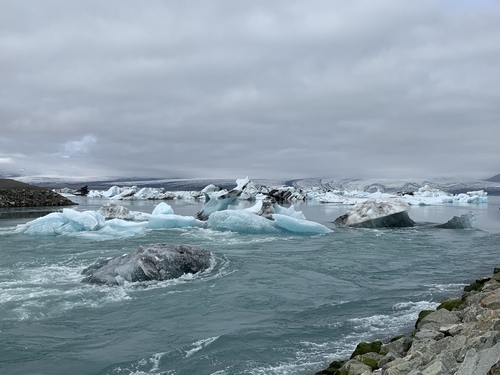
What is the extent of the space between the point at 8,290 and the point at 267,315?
4.93 metres

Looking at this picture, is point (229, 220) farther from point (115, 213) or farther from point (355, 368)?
point (355, 368)

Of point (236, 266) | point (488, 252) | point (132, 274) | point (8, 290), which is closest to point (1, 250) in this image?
point (8, 290)

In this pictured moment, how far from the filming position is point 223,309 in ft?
22.7

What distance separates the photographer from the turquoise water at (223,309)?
5074 millimetres

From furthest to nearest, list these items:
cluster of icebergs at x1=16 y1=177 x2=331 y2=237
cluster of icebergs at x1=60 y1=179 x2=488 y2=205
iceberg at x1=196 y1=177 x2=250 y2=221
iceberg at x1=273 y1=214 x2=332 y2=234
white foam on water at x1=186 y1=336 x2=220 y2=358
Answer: cluster of icebergs at x1=60 y1=179 x2=488 y2=205 → iceberg at x1=196 y1=177 x2=250 y2=221 → iceberg at x1=273 y1=214 x2=332 y2=234 → cluster of icebergs at x1=16 y1=177 x2=331 y2=237 → white foam on water at x1=186 y1=336 x2=220 y2=358

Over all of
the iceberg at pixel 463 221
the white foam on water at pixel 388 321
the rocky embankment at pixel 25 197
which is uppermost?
the rocky embankment at pixel 25 197

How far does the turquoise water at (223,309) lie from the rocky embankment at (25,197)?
25066 millimetres

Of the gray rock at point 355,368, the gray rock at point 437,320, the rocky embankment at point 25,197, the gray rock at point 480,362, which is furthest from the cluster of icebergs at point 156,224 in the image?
the rocky embankment at point 25,197

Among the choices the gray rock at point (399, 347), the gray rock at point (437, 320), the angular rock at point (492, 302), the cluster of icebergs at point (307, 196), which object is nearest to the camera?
the gray rock at point (399, 347)

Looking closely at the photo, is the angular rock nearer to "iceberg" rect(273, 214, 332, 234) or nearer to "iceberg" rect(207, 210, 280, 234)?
"iceberg" rect(273, 214, 332, 234)

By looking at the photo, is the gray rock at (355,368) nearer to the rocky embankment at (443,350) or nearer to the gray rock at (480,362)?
the rocky embankment at (443,350)

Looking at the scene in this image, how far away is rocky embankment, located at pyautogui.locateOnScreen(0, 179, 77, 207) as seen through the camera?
3447 cm

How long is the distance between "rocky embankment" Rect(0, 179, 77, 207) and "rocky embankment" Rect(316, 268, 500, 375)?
35.6 m

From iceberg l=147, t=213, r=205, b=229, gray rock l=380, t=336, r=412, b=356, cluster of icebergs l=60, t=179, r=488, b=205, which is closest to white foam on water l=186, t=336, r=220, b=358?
gray rock l=380, t=336, r=412, b=356
